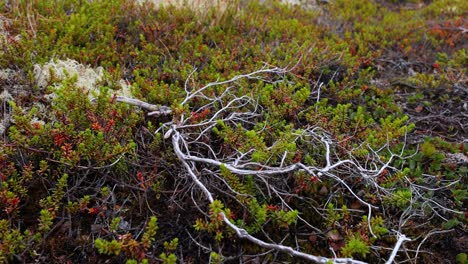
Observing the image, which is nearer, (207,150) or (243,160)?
(243,160)

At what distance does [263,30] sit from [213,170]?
3344 millimetres

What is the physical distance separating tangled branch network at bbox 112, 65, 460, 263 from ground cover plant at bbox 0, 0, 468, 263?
0.02 m

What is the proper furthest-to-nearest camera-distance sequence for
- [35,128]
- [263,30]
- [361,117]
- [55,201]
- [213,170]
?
[263,30] → [361,117] → [213,170] → [35,128] → [55,201]

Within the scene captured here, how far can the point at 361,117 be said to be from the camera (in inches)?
148

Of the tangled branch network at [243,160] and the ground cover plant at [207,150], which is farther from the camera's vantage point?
the tangled branch network at [243,160]

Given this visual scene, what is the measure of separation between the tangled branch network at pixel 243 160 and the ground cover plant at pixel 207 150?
2cm

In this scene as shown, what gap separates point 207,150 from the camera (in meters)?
3.49

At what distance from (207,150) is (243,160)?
50 centimetres

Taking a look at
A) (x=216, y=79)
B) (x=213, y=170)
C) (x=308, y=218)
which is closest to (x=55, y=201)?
(x=213, y=170)

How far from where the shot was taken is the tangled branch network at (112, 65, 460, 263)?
286 cm

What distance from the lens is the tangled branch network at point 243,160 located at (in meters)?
2.86

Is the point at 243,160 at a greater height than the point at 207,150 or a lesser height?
greater

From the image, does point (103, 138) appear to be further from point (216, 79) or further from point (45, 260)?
point (216, 79)

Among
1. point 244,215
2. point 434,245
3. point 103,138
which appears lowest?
point 434,245
